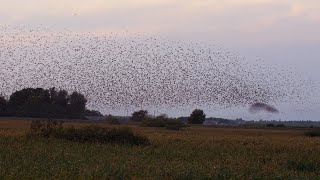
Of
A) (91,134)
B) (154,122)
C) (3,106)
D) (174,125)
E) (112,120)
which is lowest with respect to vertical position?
(91,134)

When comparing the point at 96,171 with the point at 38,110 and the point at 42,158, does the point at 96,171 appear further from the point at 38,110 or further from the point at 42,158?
the point at 38,110

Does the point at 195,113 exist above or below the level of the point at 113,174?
above

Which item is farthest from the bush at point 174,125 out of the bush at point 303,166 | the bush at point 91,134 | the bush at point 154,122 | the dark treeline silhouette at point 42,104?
the bush at point 303,166

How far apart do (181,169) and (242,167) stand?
2872 millimetres

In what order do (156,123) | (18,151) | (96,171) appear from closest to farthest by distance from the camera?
(96,171), (18,151), (156,123)

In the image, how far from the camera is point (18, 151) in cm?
2372

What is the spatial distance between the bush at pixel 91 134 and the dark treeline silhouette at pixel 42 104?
224 ft

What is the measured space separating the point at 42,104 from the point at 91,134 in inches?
3051

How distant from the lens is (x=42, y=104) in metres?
110

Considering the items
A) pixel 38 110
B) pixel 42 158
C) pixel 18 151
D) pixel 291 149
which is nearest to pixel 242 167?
pixel 42 158

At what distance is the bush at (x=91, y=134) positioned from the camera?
113 feet

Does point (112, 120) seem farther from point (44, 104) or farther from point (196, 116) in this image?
point (196, 116)

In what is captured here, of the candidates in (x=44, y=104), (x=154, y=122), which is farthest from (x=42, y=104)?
(x=154, y=122)

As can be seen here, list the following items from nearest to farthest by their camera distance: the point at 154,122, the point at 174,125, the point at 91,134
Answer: the point at 91,134
the point at 174,125
the point at 154,122
